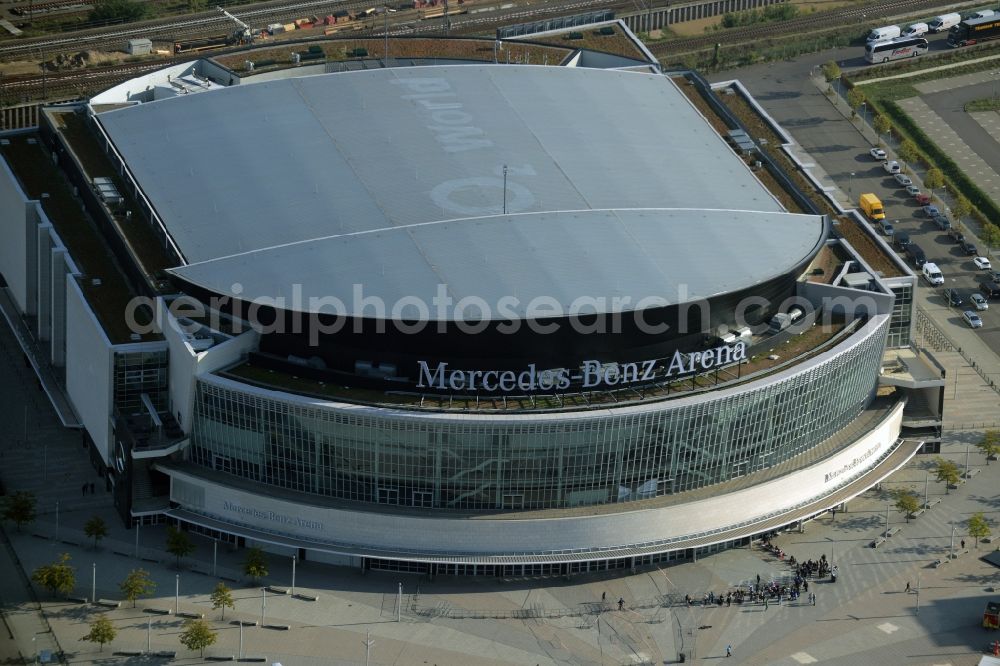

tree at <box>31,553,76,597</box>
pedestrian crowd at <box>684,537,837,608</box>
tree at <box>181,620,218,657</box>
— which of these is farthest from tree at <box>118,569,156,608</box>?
pedestrian crowd at <box>684,537,837,608</box>

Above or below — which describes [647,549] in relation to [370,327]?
below

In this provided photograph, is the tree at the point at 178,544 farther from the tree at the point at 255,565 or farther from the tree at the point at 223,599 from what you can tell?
the tree at the point at 223,599

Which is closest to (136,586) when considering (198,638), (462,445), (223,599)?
(223,599)

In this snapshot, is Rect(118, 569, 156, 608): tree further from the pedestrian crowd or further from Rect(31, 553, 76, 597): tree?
the pedestrian crowd

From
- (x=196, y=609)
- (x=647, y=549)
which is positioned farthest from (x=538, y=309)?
(x=196, y=609)

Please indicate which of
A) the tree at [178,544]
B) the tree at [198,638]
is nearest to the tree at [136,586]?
the tree at [178,544]

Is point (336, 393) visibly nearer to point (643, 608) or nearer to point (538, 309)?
point (538, 309)
